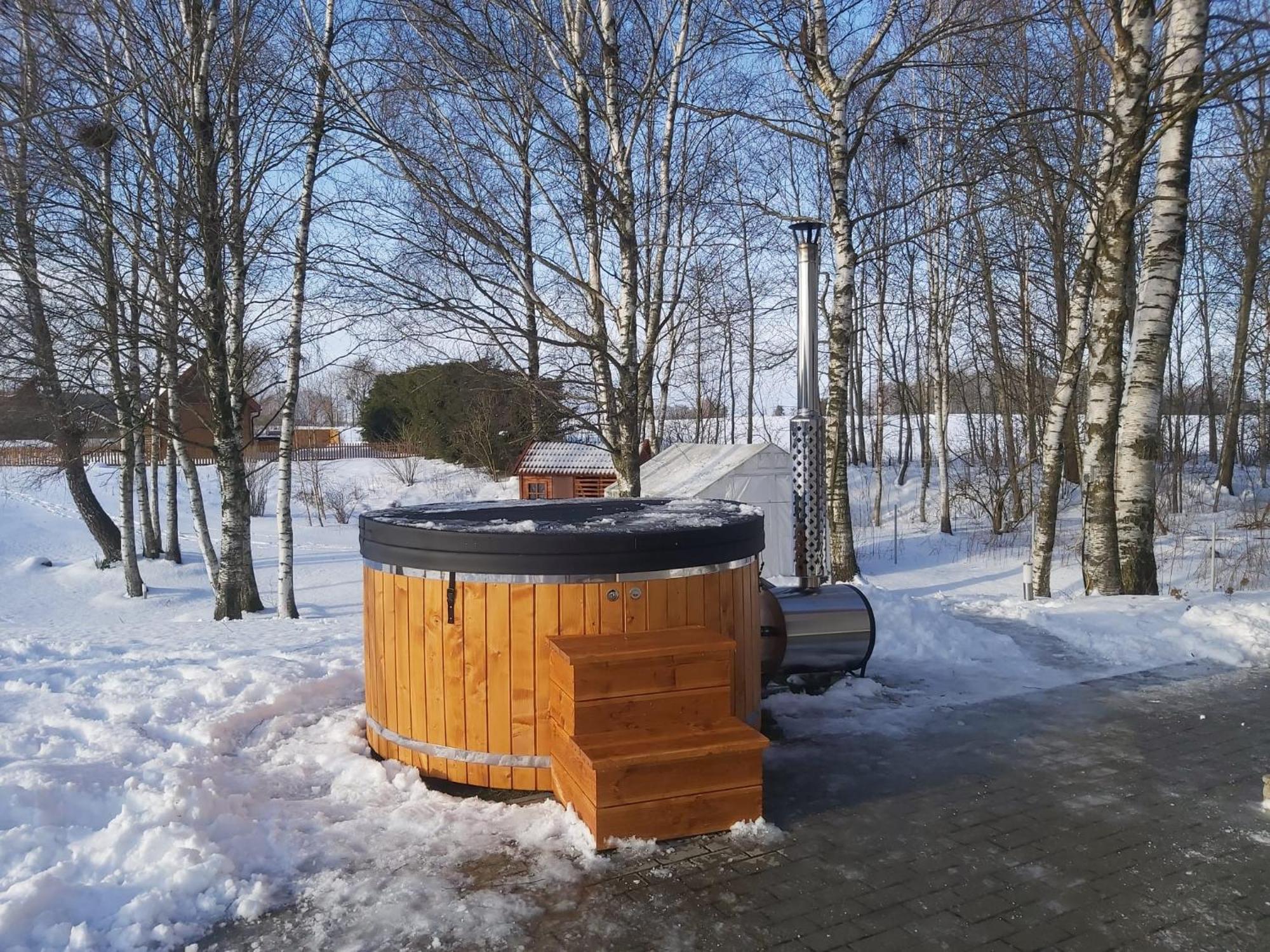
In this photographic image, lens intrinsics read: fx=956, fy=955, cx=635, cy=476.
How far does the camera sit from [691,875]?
364 cm

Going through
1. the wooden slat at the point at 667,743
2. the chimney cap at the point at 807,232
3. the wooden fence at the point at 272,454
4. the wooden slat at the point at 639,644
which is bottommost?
the wooden slat at the point at 667,743

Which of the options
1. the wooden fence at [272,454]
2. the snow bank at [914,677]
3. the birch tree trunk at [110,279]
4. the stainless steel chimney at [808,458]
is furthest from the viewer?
the wooden fence at [272,454]

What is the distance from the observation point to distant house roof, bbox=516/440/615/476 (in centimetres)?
2202

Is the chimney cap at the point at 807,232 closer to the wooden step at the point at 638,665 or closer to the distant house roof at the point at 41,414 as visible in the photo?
the wooden step at the point at 638,665

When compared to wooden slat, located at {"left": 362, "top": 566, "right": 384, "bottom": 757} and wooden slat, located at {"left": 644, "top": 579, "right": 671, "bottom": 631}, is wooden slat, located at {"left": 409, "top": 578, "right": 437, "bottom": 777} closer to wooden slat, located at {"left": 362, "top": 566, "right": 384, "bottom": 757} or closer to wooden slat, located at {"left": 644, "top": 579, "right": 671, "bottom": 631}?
wooden slat, located at {"left": 362, "top": 566, "right": 384, "bottom": 757}

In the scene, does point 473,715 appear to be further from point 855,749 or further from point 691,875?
point 855,749

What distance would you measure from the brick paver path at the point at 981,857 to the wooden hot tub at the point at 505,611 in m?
0.88

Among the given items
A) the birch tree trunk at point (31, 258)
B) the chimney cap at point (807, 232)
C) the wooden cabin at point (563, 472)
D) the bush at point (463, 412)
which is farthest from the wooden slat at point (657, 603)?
the wooden cabin at point (563, 472)

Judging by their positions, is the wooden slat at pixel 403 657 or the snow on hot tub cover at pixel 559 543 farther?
the wooden slat at pixel 403 657

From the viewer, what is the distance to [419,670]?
4770 millimetres

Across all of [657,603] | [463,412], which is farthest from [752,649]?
[463,412]

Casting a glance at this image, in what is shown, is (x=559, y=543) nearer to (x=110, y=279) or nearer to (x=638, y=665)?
(x=638, y=665)

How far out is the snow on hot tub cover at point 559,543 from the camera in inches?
177

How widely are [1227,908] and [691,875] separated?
1.89 metres
